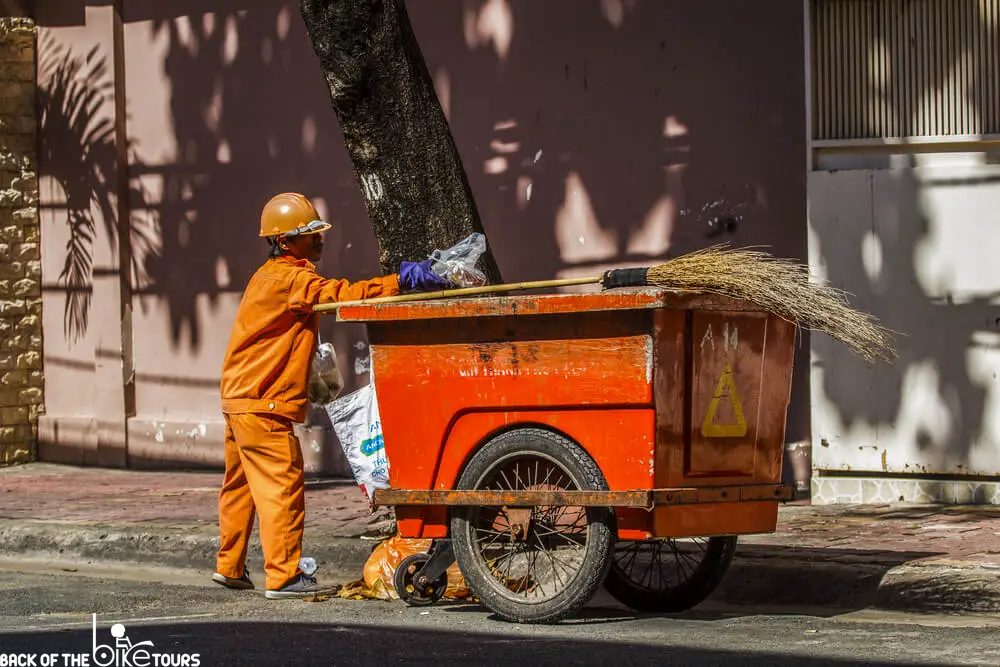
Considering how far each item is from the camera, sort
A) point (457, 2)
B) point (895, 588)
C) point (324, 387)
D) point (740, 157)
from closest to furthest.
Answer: point (895, 588), point (324, 387), point (740, 157), point (457, 2)

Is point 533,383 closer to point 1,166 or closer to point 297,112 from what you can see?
point 297,112

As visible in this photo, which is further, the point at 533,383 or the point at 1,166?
the point at 1,166

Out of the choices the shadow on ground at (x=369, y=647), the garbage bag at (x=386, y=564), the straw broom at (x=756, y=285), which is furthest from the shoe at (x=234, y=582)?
the straw broom at (x=756, y=285)

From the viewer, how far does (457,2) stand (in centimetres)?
1108

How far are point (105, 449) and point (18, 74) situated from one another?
9.31ft

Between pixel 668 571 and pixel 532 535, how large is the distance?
2.68 feet

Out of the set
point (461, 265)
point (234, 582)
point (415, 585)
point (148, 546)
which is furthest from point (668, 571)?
point (148, 546)

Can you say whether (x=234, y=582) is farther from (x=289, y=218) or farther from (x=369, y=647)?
(x=369, y=647)

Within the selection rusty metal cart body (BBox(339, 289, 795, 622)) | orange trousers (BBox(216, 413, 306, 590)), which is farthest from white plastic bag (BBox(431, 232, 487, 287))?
orange trousers (BBox(216, 413, 306, 590))

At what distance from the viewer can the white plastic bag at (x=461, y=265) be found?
716 cm

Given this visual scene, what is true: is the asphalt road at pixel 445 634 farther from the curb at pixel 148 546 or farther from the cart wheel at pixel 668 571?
the curb at pixel 148 546

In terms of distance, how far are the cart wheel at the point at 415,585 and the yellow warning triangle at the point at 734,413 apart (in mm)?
1359

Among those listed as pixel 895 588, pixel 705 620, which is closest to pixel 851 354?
pixel 895 588

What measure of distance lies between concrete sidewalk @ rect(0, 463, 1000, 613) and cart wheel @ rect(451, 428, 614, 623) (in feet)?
3.74
